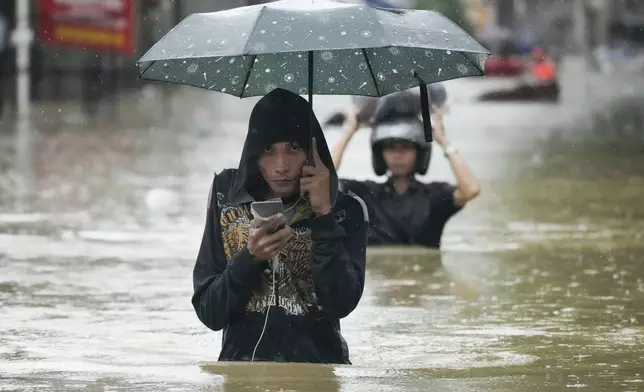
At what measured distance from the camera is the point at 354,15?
609cm

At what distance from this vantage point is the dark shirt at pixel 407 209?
1065 centimetres

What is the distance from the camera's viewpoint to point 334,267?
576cm

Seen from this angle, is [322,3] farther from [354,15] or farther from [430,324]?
[430,324]

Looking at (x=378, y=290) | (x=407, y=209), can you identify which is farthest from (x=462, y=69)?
(x=407, y=209)

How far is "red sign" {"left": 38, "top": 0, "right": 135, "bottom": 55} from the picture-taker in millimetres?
38688

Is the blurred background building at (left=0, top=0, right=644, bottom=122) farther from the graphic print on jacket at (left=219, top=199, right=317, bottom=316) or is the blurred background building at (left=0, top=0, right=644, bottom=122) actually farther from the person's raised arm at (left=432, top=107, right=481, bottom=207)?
the graphic print on jacket at (left=219, top=199, right=317, bottom=316)

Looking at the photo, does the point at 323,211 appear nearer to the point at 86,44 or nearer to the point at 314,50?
the point at 314,50

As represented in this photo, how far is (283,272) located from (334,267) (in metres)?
0.31

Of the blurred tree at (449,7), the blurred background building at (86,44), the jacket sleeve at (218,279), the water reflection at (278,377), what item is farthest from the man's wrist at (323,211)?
the blurred tree at (449,7)

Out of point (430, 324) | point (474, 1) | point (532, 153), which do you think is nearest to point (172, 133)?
point (532, 153)

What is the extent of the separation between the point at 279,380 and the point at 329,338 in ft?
0.83

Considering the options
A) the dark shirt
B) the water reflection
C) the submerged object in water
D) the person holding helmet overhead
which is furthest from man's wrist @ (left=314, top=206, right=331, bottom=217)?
the submerged object in water

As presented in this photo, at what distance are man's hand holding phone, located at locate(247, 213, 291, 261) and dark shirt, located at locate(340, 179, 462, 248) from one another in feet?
15.8

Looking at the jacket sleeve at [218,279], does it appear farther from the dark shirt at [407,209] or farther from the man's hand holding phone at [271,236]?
the dark shirt at [407,209]
